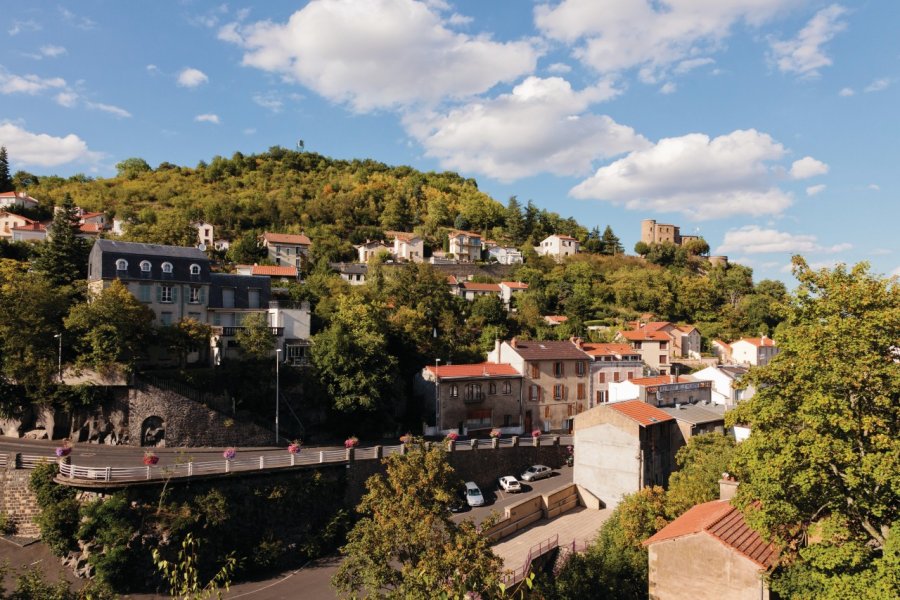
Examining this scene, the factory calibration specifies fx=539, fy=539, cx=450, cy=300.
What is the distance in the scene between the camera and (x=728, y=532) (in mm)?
16516

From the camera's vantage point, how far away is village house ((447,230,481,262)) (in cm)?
9400

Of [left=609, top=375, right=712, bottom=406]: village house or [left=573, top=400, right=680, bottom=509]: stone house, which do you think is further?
[left=609, top=375, right=712, bottom=406]: village house

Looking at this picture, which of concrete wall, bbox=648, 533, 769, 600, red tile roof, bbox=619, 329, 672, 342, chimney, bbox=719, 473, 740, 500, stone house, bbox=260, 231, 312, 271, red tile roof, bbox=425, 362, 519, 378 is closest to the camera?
concrete wall, bbox=648, 533, 769, 600

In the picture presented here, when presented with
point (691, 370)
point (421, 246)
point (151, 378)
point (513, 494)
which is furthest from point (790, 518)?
point (421, 246)

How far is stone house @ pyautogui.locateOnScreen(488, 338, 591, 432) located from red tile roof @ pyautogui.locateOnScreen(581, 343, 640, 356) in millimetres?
2526

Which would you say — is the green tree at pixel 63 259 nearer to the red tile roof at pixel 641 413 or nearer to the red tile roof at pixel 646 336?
the red tile roof at pixel 641 413

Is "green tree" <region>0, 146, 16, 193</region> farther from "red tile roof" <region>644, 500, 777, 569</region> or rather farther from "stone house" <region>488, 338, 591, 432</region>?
"red tile roof" <region>644, 500, 777, 569</region>

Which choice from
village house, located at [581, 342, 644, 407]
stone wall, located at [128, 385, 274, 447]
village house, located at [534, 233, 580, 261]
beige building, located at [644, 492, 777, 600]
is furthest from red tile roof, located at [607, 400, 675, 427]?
village house, located at [534, 233, 580, 261]

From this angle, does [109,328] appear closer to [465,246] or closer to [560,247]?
[465,246]

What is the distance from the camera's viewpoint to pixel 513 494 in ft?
116

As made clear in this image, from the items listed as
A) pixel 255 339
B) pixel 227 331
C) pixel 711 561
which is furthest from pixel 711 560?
pixel 227 331

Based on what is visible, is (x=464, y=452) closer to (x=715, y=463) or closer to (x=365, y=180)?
(x=715, y=463)

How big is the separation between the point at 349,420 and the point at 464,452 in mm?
8531

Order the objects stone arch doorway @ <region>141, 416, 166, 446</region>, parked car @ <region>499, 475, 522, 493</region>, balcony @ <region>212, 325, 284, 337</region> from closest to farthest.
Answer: stone arch doorway @ <region>141, 416, 166, 446</region>, parked car @ <region>499, 475, 522, 493</region>, balcony @ <region>212, 325, 284, 337</region>
